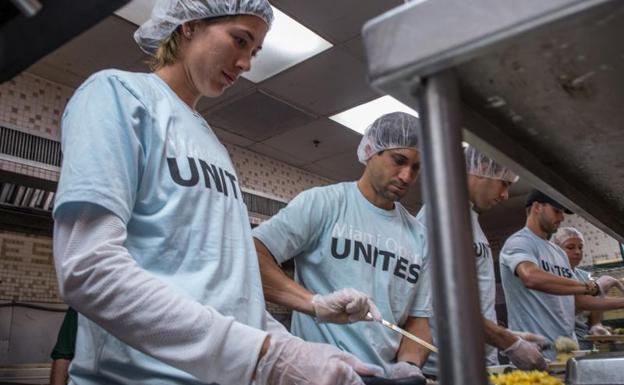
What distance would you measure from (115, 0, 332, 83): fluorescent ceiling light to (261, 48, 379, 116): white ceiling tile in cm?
8

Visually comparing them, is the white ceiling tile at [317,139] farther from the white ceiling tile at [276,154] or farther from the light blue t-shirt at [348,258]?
the light blue t-shirt at [348,258]

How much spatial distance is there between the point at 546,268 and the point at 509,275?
0.26 meters

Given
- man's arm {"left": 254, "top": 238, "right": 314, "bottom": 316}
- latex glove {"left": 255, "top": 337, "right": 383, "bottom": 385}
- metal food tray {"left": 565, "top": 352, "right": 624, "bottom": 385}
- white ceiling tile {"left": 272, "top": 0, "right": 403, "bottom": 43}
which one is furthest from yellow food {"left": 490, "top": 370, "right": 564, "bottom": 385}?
white ceiling tile {"left": 272, "top": 0, "right": 403, "bottom": 43}

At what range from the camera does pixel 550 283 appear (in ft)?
10.2

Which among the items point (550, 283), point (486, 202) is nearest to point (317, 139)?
point (486, 202)

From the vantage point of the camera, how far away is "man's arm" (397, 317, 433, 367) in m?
1.97

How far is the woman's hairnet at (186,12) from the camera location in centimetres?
138

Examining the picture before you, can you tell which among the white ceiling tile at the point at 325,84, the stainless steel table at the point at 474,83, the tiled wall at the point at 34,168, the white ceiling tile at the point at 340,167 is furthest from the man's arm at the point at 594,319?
the stainless steel table at the point at 474,83

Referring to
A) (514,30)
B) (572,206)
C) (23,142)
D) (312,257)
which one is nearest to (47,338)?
(23,142)

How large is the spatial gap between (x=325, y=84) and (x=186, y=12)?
10.6 ft

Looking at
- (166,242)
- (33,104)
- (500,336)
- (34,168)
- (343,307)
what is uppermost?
(33,104)

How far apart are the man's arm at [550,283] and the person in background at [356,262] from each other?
128cm

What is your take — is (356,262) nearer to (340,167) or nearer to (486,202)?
(486,202)

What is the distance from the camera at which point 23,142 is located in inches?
161
